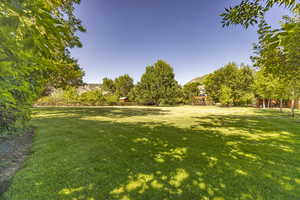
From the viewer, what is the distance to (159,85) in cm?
3172

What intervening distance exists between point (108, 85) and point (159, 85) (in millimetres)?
28767

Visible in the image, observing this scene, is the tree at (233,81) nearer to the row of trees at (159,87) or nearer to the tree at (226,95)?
the tree at (226,95)

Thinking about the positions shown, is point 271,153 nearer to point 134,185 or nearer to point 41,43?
point 134,185

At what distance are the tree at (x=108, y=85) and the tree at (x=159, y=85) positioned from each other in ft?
77.2

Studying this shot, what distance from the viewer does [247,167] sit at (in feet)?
→ 8.93

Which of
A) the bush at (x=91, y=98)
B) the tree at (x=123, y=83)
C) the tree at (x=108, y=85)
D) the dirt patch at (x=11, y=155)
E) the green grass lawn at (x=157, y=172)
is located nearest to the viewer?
the green grass lawn at (x=157, y=172)

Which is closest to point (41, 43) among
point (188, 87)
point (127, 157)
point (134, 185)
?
point (134, 185)

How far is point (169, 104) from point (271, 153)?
2882 centimetres

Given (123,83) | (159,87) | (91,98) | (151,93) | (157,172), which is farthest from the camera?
(123,83)

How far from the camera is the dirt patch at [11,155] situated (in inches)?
88.7

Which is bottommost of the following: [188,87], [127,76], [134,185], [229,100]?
[134,185]

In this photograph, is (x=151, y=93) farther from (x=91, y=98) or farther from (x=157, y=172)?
(x=157, y=172)

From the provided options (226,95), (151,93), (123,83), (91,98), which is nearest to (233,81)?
(226,95)

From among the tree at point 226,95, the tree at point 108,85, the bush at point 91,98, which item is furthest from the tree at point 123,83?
the tree at point 226,95
